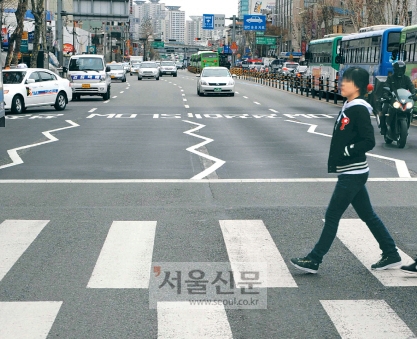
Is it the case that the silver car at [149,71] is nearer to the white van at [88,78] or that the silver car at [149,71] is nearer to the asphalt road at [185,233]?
the white van at [88,78]

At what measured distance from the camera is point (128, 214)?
31.6 feet

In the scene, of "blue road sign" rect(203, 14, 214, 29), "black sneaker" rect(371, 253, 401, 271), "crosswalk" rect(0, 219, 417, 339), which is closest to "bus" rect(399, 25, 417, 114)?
"crosswalk" rect(0, 219, 417, 339)

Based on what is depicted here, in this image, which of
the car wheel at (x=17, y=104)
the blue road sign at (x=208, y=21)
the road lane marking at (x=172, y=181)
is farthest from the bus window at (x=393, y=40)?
the blue road sign at (x=208, y=21)

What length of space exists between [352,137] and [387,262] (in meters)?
1.18

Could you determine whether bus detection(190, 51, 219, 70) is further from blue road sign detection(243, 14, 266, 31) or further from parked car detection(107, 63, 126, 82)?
parked car detection(107, 63, 126, 82)

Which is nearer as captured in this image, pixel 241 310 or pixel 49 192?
pixel 241 310

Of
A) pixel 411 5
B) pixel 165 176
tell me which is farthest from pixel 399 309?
pixel 411 5

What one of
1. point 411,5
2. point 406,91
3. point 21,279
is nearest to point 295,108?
point 406,91

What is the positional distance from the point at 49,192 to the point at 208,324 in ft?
21.2

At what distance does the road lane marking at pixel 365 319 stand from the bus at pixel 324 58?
33547 millimetres

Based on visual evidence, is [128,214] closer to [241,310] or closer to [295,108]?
[241,310]

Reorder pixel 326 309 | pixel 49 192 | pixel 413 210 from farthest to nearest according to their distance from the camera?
pixel 49 192
pixel 413 210
pixel 326 309

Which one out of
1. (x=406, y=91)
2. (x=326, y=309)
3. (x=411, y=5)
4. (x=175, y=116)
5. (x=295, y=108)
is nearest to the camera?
(x=326, y=309)

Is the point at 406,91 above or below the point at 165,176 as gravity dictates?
above
